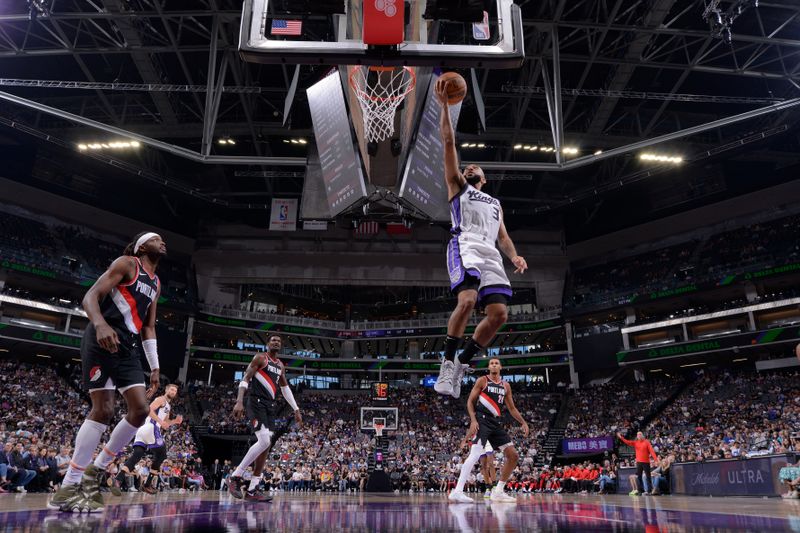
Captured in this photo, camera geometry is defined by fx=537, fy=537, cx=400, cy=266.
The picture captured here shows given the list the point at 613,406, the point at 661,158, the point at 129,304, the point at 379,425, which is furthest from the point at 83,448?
the point at 613,406

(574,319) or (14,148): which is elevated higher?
(14,148)

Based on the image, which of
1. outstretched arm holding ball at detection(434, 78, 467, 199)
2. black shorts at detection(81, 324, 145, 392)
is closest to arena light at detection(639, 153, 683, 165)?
outstretched arm holding ball at detection(434, 78, 467, 199)

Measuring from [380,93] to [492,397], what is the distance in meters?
7.58

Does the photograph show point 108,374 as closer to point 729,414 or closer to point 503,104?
point 503,104

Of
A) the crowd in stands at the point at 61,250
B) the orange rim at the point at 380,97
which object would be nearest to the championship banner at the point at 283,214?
the crowd in stands at the point at 61,250

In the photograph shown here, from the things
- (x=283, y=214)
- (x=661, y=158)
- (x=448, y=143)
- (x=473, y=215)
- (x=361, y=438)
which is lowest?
(x=361, y=438)

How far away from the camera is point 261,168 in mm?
31891

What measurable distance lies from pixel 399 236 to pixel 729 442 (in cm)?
2562

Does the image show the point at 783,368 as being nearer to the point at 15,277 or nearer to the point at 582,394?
the point at 582,394

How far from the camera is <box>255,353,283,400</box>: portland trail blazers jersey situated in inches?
299

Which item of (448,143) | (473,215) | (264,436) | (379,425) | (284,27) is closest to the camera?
(448,143)

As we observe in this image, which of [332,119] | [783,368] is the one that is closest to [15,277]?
[332,119]

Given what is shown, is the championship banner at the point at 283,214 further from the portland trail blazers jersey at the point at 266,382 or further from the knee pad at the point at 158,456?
the portland trail blazers jersey at the point at 266,382

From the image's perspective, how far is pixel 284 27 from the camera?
7.07 metres
